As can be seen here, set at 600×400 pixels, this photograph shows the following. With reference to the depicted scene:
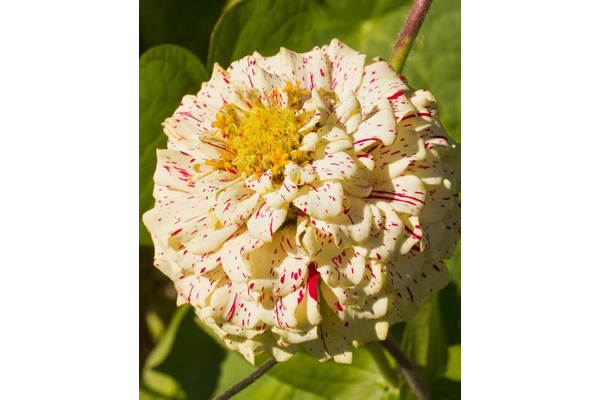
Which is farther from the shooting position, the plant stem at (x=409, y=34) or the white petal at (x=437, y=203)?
the plant stem at (x=409, y=34)

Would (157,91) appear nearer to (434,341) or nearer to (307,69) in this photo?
(307,69)

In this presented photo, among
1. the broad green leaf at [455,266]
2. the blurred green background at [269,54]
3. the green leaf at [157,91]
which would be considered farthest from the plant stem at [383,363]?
the green leaf at [157,91]

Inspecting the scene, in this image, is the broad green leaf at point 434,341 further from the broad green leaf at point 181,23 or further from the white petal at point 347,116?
the broad green leaf at point 181,23

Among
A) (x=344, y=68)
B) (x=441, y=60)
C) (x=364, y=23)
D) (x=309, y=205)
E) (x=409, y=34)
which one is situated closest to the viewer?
(x=309, y=205)

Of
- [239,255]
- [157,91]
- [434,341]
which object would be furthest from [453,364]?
[157,91]

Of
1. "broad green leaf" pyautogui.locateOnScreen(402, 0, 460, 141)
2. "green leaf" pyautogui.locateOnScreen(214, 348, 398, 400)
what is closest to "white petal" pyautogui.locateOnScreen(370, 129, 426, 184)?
"broad green leaf" pyautogui.locateOnScreen(402, 0, 460, 141)
